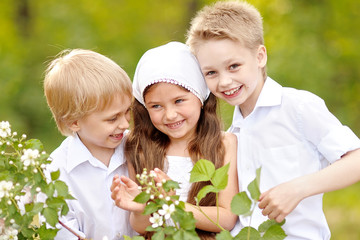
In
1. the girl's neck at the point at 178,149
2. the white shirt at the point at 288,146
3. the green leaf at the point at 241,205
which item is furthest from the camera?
the girl's neck at the point at 178,149

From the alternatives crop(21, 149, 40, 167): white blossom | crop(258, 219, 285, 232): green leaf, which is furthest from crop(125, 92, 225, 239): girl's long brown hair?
crop(21, 149, 40, 167): white blossom

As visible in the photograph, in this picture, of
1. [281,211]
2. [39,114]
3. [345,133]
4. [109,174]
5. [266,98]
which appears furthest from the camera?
[39,114]

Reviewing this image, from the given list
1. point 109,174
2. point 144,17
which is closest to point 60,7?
point 144,17

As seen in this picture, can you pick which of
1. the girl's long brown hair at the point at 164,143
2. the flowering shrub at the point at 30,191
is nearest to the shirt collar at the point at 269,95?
the girl's long brown hair at the point at 164,143

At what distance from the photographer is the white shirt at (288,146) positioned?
2637mm

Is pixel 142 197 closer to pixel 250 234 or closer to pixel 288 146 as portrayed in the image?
pixel 250 234

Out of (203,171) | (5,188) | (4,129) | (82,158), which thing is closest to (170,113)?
(82,158)

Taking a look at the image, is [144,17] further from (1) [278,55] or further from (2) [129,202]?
(2) [129,202]

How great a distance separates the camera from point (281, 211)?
2303 mm

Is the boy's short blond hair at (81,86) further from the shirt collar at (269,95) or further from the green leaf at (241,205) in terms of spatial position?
the green leaf at (241,205)

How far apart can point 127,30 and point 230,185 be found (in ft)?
38.9

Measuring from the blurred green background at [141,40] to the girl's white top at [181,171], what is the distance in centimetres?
763

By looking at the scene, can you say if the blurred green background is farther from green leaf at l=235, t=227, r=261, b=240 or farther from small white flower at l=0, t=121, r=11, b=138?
small white flower at l=0, t=121, r=11, b=138

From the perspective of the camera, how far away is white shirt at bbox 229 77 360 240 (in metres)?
2.64
